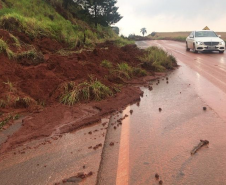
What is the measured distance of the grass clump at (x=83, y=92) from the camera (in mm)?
6344

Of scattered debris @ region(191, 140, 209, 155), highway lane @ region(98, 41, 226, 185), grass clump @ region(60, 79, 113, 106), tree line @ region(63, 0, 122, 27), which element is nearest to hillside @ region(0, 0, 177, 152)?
grass clump @ region(60, 79, 113, 106)

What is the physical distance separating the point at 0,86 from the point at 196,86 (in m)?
5.35

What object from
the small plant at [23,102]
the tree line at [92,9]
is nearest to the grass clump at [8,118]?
the small plant at [23,102]

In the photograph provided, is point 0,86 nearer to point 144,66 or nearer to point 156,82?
point 156,82

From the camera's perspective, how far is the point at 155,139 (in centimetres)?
414

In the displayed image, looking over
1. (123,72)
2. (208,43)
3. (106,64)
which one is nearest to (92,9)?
(208,43)

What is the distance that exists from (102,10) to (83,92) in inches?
1164

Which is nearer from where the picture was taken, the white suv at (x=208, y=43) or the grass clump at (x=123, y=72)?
the grass clump at (x=123, y=72)

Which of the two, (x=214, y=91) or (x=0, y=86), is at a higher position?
(x=0, y=86)

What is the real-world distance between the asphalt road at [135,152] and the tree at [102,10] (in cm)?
2804

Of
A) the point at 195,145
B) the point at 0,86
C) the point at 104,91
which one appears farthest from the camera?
the point at 104,91

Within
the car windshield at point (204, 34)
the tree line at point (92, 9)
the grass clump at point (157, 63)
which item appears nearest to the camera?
the grass clump at point (157, 63)

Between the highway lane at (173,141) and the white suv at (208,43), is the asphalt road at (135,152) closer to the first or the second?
the highway lane at (173,141)

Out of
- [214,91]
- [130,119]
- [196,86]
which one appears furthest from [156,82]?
[130,119]
